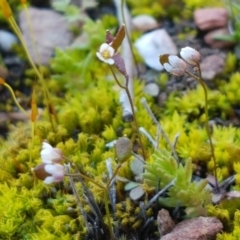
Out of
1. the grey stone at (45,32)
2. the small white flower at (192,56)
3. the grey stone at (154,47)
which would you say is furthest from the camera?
the grey stone at (45,32)

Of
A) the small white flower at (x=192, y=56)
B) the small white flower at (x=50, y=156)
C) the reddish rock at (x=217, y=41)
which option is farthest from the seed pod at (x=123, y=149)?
the reddish rock at (x=217, y=41)

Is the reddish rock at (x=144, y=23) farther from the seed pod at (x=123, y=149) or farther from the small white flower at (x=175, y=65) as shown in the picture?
the seed pod at (x=123, y=149)

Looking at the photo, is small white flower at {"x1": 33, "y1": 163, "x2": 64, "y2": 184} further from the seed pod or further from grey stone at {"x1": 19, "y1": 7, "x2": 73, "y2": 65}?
grey stone at {"x1": 19, "y1": 7, "x2": 73, "y2": 65}

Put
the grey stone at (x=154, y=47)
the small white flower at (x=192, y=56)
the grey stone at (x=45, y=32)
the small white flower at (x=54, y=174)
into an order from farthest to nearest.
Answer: the grey stone at (x=45, y=32) < the grey stone at (x=154, y=47) < the small white flower at (x=192, y=56) < the small white flower at (x=54, y=174)

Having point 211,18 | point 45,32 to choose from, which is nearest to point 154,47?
point 211,18

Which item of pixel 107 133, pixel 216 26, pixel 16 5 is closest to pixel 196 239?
pixel 107 133

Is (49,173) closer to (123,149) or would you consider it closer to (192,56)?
(123,149)

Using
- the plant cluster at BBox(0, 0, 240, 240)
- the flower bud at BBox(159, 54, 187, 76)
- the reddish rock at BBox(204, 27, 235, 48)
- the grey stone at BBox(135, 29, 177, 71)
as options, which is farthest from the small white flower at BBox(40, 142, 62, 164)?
the reddish rock at BBox(204, 27, 235, 48)
